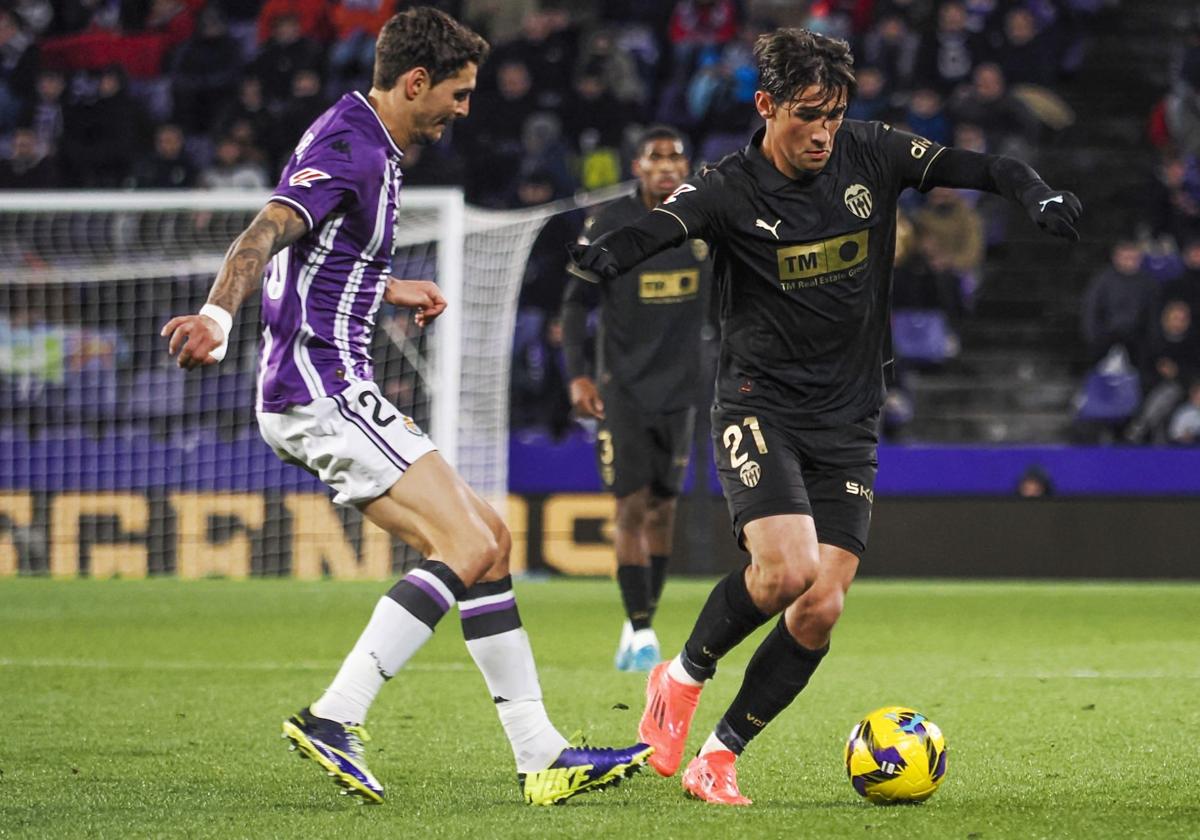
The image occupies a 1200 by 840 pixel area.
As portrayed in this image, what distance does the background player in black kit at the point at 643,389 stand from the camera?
25.8 feet

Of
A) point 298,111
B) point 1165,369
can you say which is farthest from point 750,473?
point 298,111

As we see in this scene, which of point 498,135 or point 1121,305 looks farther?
point 498,135

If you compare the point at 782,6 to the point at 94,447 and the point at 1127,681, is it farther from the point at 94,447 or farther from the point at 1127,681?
the point at 1127,681

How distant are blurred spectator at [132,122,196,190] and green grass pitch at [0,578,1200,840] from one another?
584 centimetres

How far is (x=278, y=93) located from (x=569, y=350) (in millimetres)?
9953

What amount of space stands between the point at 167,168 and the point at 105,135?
1.07 m

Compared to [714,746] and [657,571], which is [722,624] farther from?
[657,571]

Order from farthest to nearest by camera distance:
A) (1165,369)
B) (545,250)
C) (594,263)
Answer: (545,250) → (1165,369) → (594,263)

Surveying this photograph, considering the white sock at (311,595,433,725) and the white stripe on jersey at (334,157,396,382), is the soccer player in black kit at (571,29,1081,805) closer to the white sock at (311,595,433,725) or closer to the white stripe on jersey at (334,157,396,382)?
the white stripe on jersey at (334,157,396,382)

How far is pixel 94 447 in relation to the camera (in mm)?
13297

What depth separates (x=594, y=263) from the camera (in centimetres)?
446

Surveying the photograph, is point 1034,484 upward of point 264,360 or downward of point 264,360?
downward

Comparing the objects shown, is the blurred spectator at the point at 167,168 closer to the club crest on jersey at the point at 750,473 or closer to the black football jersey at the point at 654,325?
the black football jersey at the point at 654,325

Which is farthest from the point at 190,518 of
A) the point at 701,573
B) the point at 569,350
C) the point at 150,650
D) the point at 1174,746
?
the point at 1174,746
